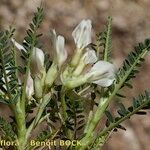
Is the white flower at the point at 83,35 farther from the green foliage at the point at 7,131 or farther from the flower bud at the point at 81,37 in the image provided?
the green foliage at the point at 7,131

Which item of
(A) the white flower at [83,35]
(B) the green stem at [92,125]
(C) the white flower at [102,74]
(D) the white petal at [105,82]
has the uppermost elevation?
(A) the white flower at [83,35]

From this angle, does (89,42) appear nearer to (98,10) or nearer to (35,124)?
(35,124)

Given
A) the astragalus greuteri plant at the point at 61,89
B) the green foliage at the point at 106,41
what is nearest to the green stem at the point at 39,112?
the astragalus greuteri plant at the point at 61,89

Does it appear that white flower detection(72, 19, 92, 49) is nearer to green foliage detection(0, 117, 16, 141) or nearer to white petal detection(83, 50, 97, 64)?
white petal detection(83, 50, 97, 64)

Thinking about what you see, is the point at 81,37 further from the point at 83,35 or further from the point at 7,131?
the point at 7,131

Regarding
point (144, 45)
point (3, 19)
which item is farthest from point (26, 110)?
point (3, 19)

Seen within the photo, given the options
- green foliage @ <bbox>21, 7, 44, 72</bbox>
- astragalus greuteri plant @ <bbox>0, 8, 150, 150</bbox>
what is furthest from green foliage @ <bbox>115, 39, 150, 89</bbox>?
green foliage @ <bbox>21, 7, 44, 72</bbox>

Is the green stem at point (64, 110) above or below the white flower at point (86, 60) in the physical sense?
below
